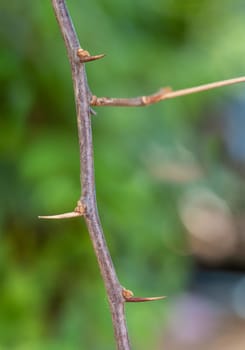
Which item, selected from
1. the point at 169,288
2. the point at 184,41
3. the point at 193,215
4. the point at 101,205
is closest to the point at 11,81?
the point at 101,205

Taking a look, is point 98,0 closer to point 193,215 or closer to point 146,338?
point 146,338

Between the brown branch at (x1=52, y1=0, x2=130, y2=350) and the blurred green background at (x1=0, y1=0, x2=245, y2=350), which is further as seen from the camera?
the blurred green background at (x1=0, y1=0, x2=245, y2=350)

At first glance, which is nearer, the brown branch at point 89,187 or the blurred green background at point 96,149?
the brown branch at point 89,187

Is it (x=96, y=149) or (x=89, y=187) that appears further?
(x=96, y=149)
